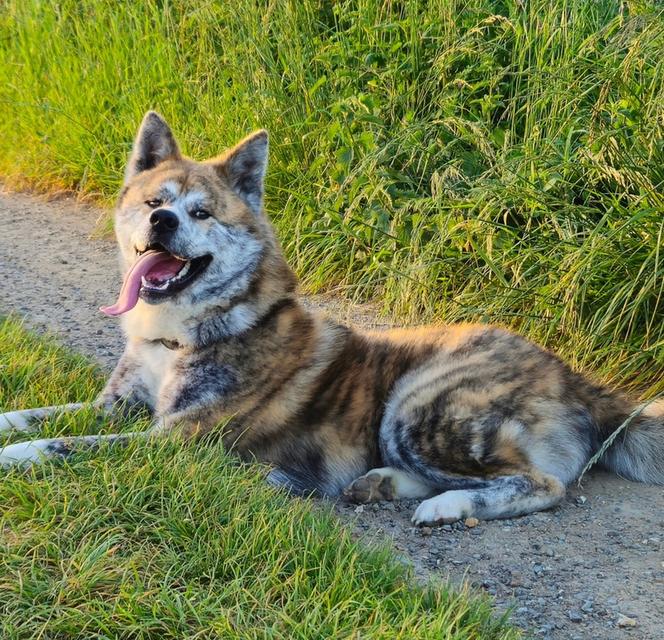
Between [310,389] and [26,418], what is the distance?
3.59ft

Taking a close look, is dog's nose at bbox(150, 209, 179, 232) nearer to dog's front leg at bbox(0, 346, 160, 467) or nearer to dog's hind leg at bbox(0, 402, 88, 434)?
dog's front leg at bbox(0, 346, 160, 467)

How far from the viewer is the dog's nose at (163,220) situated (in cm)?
386

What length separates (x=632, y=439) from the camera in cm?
391

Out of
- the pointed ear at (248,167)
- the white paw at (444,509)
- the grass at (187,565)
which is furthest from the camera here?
the pointed ear at (248,167)

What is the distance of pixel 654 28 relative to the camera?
4.46 metres

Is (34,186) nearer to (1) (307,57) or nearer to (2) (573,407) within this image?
(1) (307,57)

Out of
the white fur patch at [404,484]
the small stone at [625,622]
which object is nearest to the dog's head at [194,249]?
the white fur patch at [404,484]

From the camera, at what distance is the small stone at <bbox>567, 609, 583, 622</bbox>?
301cm

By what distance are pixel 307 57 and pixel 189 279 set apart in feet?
9.24

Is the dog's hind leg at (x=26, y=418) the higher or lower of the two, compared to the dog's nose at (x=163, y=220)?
lower

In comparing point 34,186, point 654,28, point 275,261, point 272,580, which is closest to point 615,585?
point 272,580

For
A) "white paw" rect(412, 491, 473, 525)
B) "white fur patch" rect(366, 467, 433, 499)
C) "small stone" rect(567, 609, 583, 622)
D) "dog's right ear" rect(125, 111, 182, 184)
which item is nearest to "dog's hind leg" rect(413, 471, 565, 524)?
"white paw" rect(412, 491, 473, 525)

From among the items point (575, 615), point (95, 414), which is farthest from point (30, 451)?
point (575, 615)

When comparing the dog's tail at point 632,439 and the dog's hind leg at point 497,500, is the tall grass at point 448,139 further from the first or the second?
the dog's hind leg at point 497,500
